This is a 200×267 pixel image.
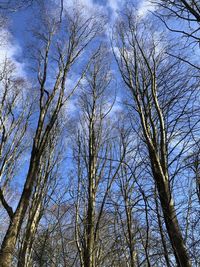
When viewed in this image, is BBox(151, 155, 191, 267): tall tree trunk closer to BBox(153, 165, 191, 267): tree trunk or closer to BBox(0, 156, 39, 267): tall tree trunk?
BBox(153, 165, 191, 267): tree trunk

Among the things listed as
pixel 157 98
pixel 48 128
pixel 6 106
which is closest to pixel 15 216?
pixel 48 128

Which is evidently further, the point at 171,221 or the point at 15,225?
the point at 15,225

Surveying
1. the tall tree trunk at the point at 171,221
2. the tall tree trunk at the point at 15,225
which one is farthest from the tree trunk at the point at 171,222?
the tall tree trunk at the point at 15,225

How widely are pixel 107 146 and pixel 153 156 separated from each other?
3.89 m

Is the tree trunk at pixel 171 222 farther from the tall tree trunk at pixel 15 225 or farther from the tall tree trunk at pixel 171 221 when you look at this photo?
the tall tree trunk at pixel 15 225

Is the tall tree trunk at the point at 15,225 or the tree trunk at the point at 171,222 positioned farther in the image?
the tall tree trunk at the point at 15,225

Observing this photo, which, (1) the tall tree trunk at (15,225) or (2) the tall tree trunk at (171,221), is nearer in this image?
(2) the tall tree trunk at (171,221)

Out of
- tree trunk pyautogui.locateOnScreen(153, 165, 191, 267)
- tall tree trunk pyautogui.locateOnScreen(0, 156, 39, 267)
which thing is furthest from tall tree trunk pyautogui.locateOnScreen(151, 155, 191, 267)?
tall tree trunk pyautogui.locateOnScreen(0, 156, 39, 267)

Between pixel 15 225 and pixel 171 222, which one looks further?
pixel 15 225

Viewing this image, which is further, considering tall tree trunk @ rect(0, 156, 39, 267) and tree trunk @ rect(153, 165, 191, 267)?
tall tree trunk @ rect(0, 156, 39, 267)

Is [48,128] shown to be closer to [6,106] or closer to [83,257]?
[83,257]

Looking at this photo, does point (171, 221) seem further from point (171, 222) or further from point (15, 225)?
point (15, 225)

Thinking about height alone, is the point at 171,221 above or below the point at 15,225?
below

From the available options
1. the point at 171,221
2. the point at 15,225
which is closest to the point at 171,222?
the point at 171,221
